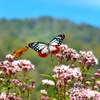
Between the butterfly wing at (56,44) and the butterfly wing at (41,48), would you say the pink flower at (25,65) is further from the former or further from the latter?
the butterfly wing at (56,44)

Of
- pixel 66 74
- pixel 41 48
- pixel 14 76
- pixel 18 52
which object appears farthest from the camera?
pixel 18 52

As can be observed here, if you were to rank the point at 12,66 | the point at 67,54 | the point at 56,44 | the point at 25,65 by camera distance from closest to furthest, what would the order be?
1. the point at 12,66
2. the point at 25,65
3. the point at 56,44
4. the point at 67,54

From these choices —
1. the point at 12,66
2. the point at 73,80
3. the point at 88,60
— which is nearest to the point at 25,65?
the point at 12,66

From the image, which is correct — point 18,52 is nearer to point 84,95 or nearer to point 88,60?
point 88,60

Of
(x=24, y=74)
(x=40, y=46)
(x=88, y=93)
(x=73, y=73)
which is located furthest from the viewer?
(x=40, y=46)

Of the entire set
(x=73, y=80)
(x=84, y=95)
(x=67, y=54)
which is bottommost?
(x=84, y=95)

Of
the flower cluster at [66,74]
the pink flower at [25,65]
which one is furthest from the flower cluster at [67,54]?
the flower cluster at [66,74]

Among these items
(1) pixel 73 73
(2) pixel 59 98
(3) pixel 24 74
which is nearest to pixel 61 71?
(1) pixel 73 73

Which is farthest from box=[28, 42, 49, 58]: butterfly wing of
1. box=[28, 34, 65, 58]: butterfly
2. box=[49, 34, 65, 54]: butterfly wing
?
box=[49, 34, 65, 54]: butterfly wing

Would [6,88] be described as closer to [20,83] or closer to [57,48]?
[20,83]
